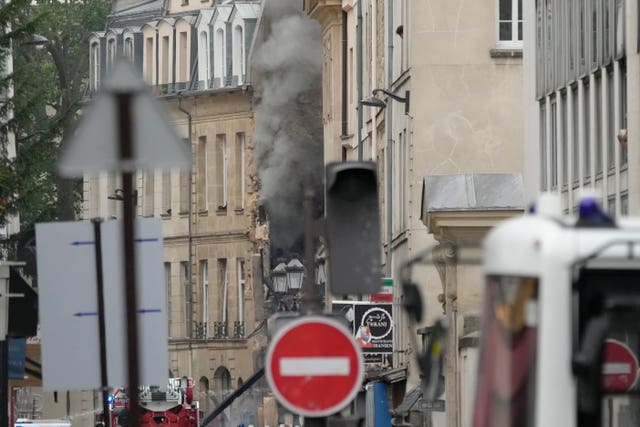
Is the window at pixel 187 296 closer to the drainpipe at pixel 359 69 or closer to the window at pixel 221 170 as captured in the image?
the window at pixel 221 170

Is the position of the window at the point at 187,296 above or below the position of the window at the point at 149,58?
below

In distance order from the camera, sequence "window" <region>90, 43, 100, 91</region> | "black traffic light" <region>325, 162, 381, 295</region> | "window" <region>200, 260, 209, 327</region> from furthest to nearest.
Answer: "window" <region>90, 43, 100, 91</region> → "window" <region>200, 260, 209, 327</region> → "black traffic light" <region>325, 162, 381, 295</region>

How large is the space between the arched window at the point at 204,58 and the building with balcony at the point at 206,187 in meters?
0.04

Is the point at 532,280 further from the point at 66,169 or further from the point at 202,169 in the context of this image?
the point at 202,169

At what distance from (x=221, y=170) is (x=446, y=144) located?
164ft

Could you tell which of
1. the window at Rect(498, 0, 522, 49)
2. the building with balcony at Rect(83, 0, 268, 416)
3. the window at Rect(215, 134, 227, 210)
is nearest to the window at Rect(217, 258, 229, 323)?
the building with balcony at Rect(83, 0, 268, 416)

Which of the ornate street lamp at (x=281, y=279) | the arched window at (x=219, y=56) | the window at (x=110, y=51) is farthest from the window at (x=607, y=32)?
the window at (x=110, y=51)

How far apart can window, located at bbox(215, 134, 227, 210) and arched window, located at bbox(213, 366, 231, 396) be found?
20.5 feet

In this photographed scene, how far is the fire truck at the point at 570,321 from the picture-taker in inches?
496

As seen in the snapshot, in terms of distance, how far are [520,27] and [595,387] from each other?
123 ft

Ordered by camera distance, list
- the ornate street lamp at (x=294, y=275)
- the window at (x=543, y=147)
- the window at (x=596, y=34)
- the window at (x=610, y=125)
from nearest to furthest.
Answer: the window at (x=610, y=125)
the window at (x=596, y=34)
the window at (x=543, y=147)
the ornate street lamp at (x=294, y=275)

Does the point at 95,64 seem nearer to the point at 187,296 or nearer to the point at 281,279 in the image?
the point at 187,296

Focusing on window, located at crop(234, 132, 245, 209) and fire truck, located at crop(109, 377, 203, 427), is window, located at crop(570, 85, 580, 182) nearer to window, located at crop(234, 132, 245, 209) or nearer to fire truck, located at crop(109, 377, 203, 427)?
fire truck, located at crop(109, 377, 203, 427)

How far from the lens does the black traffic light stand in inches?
643
